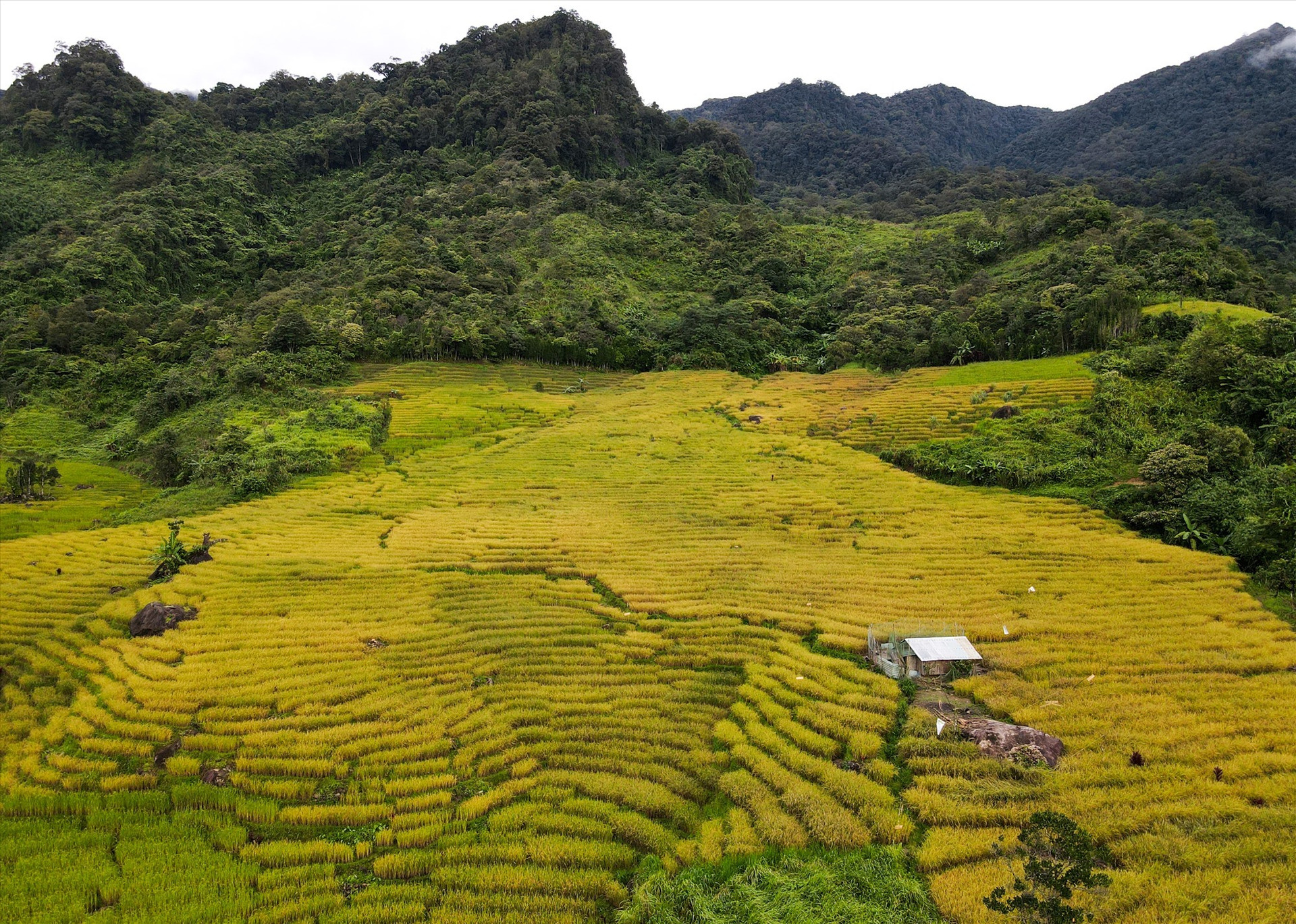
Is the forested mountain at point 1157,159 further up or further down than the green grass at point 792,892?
further up

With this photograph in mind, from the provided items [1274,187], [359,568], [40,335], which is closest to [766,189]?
[1274,187]

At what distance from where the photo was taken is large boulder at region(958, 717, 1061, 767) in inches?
528

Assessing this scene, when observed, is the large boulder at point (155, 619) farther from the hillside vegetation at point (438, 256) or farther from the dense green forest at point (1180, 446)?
the dense green forest at point (1180, 446)

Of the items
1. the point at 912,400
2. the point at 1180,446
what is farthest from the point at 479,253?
the point at 1180,446

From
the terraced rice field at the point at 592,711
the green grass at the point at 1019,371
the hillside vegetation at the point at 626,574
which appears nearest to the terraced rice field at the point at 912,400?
the green grass at the point at 1019,371

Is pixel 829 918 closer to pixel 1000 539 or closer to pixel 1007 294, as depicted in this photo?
pixel 1000 539

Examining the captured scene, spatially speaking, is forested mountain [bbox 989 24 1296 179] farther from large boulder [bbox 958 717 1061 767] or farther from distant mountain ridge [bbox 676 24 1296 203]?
large boulder [bbox 958 717 1061 767]

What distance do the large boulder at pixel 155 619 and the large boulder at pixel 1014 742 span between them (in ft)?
83.0

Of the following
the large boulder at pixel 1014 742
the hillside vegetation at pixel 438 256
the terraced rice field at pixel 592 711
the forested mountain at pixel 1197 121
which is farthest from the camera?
the forested mountain at pixel 1197 121

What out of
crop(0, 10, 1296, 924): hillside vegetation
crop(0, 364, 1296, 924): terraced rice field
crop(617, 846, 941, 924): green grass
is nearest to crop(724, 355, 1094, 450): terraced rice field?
crop(0, 10, 1296, 924): hillside vegetation

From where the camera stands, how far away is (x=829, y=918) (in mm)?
9766

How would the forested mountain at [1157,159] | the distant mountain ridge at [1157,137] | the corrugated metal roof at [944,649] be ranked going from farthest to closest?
the distant mountain ridge at [1157,137] < the forested mountain at [1157,159] < the corrugated metal roof at [944,649]

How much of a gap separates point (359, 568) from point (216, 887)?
16882mm

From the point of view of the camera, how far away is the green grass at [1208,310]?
4331 cm
